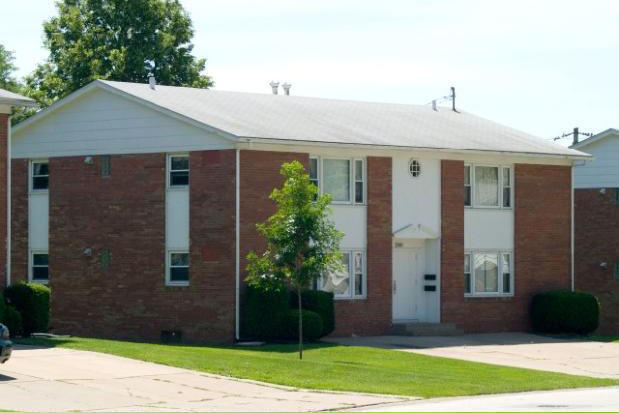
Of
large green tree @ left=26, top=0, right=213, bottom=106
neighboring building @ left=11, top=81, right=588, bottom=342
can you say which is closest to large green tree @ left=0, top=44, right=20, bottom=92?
large green tree @ left=26, top=0, right=213, bottom=106

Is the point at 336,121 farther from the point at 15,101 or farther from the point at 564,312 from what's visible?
the point at 15,101

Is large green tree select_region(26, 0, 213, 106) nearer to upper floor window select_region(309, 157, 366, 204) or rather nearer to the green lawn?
upper floor window select_region(309, 157, 366, 204)

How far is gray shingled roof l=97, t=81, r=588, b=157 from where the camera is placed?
3609cm

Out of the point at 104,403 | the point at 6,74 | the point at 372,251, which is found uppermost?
the point at 6,74

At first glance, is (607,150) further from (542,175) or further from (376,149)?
(376,149)

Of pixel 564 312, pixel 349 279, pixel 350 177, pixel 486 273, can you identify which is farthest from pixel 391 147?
pixel 564 312

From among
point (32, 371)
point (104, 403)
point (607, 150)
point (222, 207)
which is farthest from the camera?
point (607, 150)

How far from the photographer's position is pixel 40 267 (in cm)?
3878

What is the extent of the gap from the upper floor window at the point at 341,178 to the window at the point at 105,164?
5655 millimetres

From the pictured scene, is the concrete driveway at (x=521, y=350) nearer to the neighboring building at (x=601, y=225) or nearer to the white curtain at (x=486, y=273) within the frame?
the white curtain at (x=486, y=273)

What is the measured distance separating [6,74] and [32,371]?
5166 centimetres

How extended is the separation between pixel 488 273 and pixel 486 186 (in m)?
2.52

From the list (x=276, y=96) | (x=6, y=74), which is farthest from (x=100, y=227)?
(x=6, y=74)

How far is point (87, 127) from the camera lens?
3772cm
